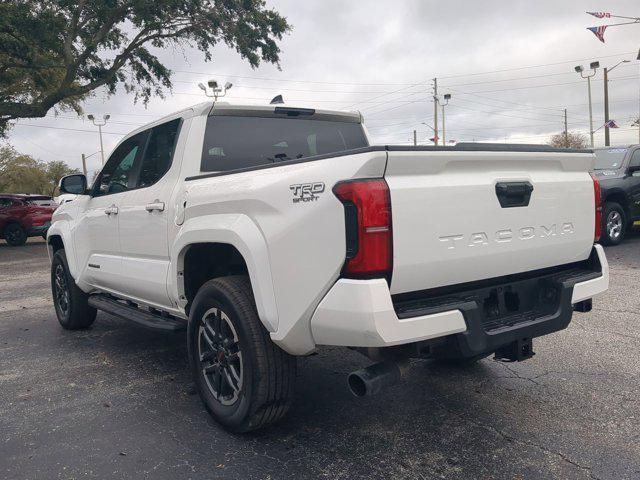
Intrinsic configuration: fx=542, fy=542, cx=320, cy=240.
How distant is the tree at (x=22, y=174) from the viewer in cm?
4703

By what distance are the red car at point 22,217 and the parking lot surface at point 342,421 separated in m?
14.5

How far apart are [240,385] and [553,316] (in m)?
1.72

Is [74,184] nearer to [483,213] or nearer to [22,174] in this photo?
[483,213]

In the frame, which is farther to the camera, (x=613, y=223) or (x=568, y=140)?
(x=568, y=140)

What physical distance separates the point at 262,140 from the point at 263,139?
1 centimetres

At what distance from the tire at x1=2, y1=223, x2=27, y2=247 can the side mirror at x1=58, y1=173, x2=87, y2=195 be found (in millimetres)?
14542

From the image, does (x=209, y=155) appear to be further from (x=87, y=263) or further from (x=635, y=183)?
(x=635, y=183)

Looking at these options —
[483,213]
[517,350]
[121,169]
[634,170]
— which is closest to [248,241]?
[483,213]

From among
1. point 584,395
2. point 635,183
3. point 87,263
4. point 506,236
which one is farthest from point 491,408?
point 635,183

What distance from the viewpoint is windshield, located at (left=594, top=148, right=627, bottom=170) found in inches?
416

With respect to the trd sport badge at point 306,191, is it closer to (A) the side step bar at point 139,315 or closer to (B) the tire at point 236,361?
(B) the tire at point 236,361

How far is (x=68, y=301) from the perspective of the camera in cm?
562

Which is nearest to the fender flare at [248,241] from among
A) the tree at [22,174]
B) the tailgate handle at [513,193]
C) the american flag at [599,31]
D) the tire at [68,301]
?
the tailgate handle at [513,193]

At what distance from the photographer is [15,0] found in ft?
50.2
